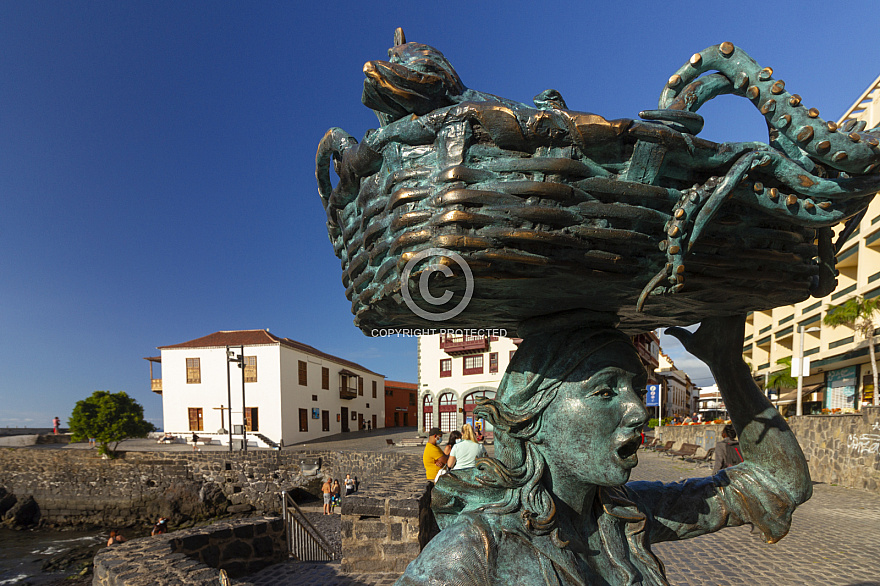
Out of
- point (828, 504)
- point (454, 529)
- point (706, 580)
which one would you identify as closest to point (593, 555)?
point (454, 529)

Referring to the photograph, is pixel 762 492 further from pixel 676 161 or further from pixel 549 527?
pixel 676 161

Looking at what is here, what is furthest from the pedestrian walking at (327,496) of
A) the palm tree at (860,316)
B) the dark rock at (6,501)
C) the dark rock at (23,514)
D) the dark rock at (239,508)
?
the palm tree at (860,316)

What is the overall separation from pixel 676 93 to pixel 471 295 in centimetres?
75

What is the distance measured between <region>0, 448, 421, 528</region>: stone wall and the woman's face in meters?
21.3

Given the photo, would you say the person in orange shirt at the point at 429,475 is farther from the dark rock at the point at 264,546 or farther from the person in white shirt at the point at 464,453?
the dark rock at the point at 264,546

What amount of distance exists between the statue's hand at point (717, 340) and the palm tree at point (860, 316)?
2357 cm

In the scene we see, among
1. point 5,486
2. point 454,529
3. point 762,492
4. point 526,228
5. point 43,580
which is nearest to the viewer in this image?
point 526,228

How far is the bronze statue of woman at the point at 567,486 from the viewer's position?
3.71ft

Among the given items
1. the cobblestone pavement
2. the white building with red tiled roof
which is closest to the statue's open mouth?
the cobblestone pavement

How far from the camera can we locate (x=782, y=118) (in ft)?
3.24

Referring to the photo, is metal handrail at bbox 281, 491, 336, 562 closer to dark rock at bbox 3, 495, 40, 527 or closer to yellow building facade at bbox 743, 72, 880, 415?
yellow building facade at bbox 743, 72, 880, 415

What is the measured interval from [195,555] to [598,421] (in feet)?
25.1

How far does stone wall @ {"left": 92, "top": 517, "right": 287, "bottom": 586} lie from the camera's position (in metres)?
4.55

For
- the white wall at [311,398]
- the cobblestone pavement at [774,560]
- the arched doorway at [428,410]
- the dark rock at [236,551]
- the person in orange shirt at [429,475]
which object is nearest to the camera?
the cobblestone pavement at [774,560]
